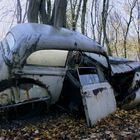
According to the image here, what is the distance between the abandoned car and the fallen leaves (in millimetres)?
226

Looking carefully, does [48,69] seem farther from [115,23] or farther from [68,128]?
[115,23]

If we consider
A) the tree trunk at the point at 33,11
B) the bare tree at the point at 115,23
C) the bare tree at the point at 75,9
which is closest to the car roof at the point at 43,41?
the tree trunk at the point at 33,11

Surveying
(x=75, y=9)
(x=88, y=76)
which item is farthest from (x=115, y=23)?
(x=88, y=76)

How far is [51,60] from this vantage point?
709 cm

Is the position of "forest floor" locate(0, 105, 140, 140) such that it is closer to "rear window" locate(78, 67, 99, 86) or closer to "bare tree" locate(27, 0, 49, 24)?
"rear window" locate(78, 67, 99, 86)

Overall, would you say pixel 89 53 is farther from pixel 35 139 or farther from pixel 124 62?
pixel 35 139

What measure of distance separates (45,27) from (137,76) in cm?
264

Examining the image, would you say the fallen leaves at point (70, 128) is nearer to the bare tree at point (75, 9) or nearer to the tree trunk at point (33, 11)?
the tree trunk at point (33, 11)

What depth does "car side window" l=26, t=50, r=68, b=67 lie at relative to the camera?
6750 mm

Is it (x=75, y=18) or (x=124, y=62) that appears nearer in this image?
(x=124, y=62)

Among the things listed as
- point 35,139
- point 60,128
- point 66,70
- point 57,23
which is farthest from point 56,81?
point 57,23

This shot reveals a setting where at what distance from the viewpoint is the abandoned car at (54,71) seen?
21.1ft

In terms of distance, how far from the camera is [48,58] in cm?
704

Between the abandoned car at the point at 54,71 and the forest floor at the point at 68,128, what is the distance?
217mm
